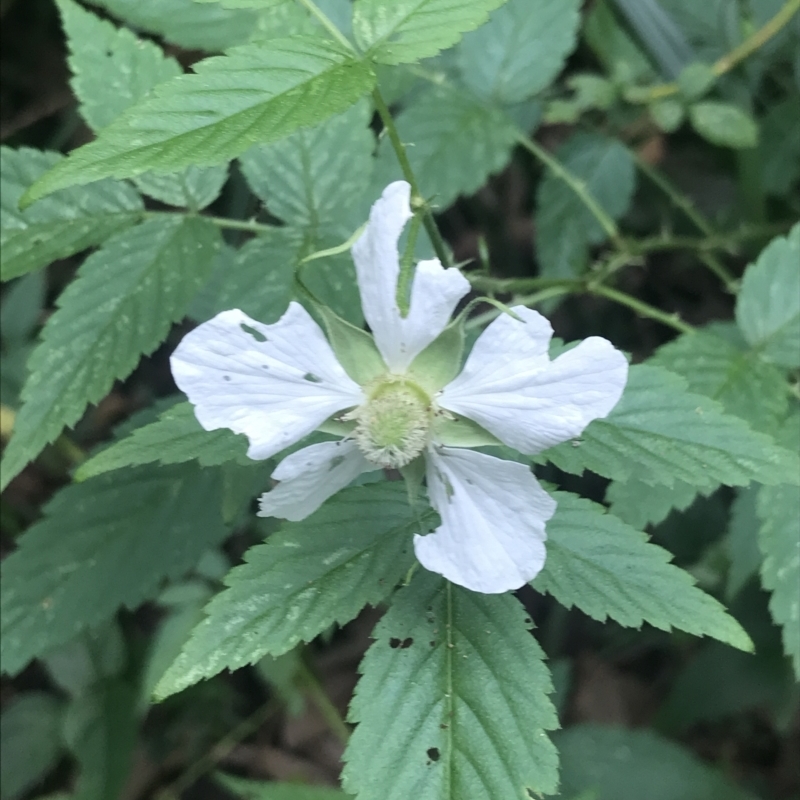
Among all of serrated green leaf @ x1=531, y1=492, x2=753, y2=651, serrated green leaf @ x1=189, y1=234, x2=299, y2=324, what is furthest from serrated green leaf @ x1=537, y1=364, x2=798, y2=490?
serrated green leaf @ x1=189, y1=234, x2=299, y2=324

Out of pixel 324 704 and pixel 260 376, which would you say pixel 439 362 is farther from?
pixel 324 704

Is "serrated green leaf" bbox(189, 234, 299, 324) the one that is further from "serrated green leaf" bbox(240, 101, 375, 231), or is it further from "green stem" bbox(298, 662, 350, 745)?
"green stem" bbox(298, 662, 350, 745)

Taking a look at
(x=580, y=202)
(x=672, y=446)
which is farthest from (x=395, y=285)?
(x=580, y=202)

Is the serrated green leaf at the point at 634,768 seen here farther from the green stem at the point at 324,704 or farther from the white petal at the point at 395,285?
→ the white petal at the point at 395,285

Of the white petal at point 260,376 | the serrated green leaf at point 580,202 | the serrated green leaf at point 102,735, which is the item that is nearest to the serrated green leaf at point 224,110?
the white petal at point 260,376

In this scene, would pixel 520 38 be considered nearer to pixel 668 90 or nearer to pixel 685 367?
pixel 668 90

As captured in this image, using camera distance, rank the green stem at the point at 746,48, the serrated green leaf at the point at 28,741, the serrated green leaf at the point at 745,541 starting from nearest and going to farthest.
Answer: the serrated green leaf at the point at 745,541, the green stem at the point at 746,48, the serrated green leaf at the point at 28,741

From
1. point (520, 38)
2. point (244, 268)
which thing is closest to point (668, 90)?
point (520, 38)
